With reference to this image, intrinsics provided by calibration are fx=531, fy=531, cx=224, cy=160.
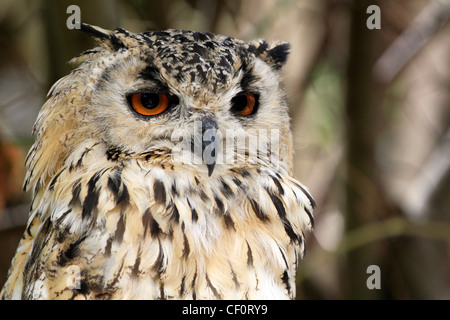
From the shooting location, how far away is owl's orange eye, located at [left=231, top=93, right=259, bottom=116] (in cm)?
131

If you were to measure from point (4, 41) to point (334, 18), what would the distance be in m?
1.63

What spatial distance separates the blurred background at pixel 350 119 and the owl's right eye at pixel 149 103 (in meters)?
1.03

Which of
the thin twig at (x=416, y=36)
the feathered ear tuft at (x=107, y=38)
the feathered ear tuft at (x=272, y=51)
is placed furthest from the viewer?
the thin twig at (x=416, y=36)

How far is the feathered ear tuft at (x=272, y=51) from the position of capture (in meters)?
1.40

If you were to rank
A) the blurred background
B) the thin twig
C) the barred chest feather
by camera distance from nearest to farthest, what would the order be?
the barred chest feather, the blurred background, the thin twig

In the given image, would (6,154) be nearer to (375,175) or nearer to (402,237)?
(375,175)

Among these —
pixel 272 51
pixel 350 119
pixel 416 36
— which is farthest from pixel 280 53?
pixel 416 36

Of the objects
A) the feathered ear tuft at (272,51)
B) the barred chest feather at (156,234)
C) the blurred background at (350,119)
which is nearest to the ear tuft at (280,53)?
the feathered ear tuft at (272,51)

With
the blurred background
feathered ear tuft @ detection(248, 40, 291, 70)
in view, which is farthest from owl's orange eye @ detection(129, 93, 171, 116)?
the blurred background

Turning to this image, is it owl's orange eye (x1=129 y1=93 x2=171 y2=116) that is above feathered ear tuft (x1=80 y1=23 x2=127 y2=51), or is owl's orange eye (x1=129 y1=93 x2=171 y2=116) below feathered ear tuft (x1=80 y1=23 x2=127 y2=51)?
below

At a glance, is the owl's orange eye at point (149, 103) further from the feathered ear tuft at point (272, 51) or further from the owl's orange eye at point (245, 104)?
the feathered ear tuft at point (272, 51)

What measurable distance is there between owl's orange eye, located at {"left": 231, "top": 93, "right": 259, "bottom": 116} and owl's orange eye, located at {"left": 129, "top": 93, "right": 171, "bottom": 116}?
171 mm

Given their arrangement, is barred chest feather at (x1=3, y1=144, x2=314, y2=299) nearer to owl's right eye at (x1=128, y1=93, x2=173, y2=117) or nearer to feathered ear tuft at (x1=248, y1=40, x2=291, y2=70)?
owl's right eye at (x1=128, y1=93, x2=173, y2=117)

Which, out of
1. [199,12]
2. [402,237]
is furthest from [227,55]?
[402,237]
